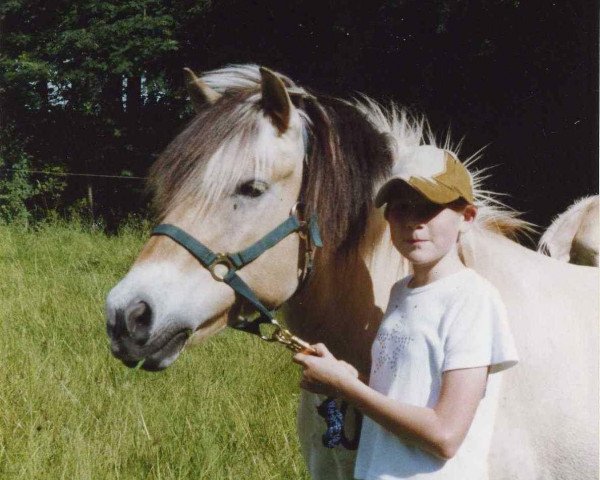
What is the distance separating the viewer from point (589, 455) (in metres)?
1.72

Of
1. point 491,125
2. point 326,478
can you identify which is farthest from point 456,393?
point 491,125

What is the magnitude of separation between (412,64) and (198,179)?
9.00 m

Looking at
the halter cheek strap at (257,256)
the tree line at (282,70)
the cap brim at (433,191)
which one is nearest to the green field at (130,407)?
the halter cheek strap at (257,256)

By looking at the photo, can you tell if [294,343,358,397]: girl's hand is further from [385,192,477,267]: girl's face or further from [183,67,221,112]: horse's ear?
[183,67,221,112]: horse's ear

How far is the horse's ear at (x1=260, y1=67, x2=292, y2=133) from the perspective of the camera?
5.89 ft

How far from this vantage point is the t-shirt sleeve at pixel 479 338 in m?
1.46

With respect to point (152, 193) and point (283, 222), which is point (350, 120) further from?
point (152, 193)

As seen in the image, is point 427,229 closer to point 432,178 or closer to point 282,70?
point 432,178

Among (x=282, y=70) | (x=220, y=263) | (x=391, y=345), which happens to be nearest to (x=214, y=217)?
(x=220, y=263)

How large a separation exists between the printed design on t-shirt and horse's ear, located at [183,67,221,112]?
88cm

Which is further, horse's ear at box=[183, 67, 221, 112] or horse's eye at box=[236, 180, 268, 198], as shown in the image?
horse's ear at box=[183, 67, 221, 112]

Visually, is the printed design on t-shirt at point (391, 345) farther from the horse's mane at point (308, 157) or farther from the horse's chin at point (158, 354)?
the horse's chin at point (158, 354)

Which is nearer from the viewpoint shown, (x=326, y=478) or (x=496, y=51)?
(x=326, y=478)

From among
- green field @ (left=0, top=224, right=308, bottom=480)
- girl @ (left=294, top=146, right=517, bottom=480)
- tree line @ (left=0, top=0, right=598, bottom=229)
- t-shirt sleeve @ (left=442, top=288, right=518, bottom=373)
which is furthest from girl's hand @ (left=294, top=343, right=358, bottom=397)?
tree line @ (left=0, top=0, right=598, bottom=229)
